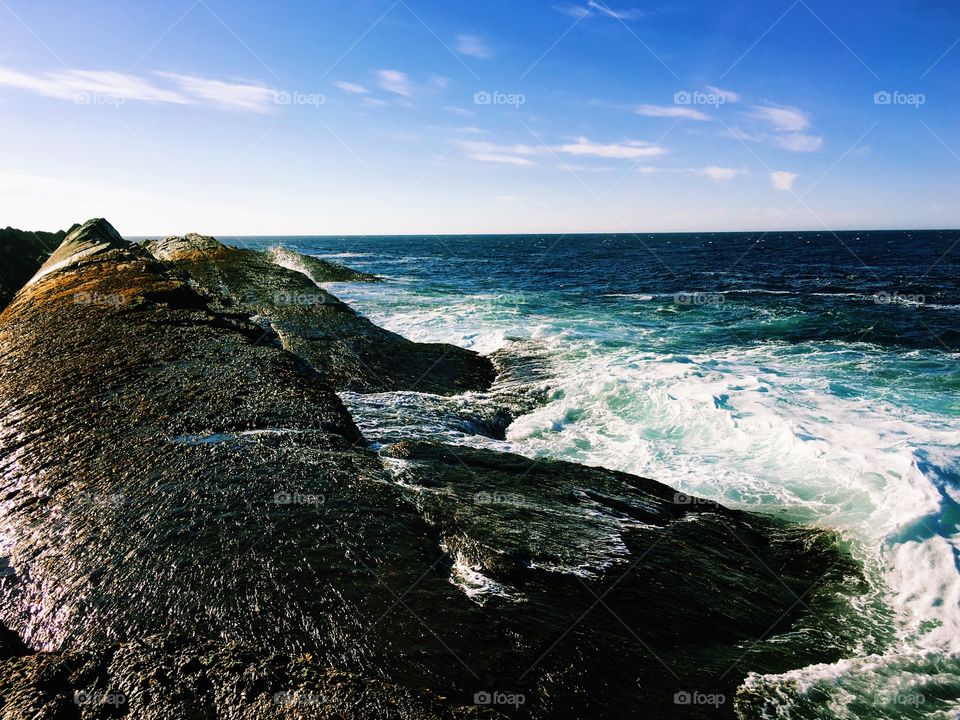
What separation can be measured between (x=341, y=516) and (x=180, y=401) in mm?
3346

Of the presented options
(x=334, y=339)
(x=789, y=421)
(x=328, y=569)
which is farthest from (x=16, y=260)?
(x=789, y=421)

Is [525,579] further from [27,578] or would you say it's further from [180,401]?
[180,401]

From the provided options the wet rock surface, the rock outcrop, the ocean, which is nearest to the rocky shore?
the ocean

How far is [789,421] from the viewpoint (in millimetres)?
10359

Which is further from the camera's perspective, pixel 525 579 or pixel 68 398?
pixel 68 398

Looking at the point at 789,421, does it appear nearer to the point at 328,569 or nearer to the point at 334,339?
the point at 328,569

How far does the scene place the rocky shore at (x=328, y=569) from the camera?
344cm

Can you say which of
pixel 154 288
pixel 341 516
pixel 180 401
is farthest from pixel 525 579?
pixel 154 288

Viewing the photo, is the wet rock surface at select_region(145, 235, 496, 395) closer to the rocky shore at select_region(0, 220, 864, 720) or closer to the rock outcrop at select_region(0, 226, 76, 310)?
the rocky shore at select_region(0, 220, 864, 720)

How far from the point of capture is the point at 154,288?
36.1ft

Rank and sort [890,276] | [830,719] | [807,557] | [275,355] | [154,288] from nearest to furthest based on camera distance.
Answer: [830,719]
[807,557]
[275,355]
[154,288]
[890,276]

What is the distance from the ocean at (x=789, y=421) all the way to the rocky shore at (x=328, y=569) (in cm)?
53

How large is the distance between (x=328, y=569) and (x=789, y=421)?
9.34m

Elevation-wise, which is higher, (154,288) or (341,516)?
(154,288)
